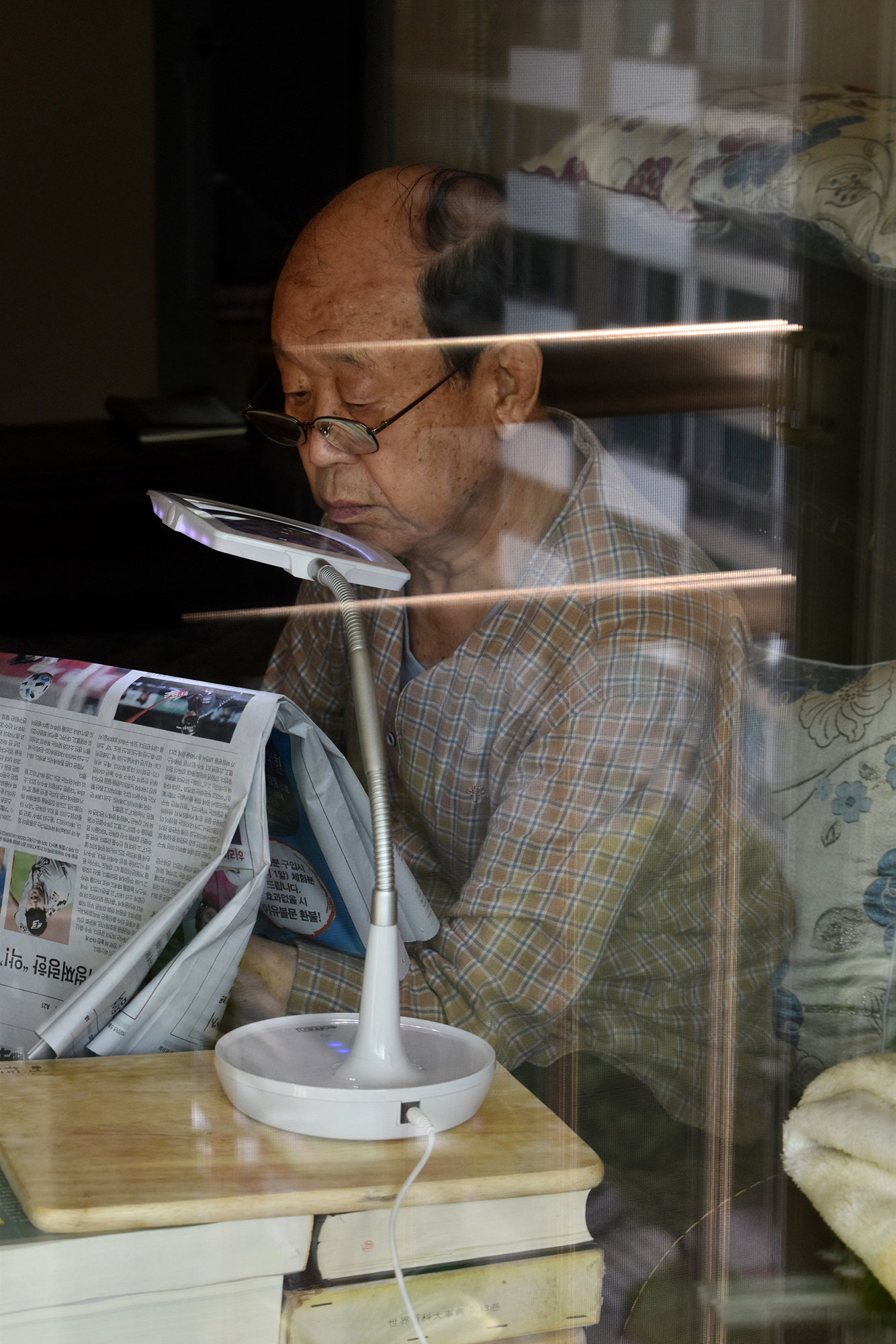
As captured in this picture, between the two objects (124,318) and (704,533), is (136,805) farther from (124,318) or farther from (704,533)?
(704,533)

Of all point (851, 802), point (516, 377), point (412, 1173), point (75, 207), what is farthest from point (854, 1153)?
point (75, 207)

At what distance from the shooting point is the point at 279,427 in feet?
2.72

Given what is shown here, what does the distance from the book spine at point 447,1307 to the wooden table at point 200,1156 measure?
66 millimetres

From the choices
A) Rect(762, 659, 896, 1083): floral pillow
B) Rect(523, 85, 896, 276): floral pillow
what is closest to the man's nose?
Rect(523, 85, 896, 276): floral pillow

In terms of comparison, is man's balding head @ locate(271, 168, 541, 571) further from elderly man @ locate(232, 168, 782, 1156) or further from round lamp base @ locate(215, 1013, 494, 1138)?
round lamp base @ locate(215, 1013, 494, 1138)

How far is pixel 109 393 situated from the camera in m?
0.79

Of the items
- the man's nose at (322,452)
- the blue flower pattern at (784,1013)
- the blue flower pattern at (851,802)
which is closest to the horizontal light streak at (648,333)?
the man's nose at (322,452)

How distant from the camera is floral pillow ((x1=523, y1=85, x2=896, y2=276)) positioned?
858 mm

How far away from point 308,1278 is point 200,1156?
0.29 feet

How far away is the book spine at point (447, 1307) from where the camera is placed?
2.15 ft

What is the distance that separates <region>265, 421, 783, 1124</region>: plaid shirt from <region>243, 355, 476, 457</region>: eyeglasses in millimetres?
97

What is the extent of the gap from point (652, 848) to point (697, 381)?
0.33 meters

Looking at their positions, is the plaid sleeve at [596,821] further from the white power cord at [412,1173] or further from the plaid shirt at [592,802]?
the white power cord at [412,1173]

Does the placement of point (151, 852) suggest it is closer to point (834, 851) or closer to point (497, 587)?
point (497, 587)
